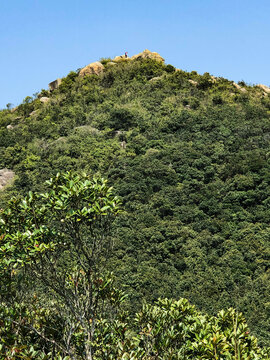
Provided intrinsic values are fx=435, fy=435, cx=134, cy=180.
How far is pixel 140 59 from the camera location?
62.4 m

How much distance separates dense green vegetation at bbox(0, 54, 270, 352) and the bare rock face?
3.53 ft

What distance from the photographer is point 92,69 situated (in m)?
60.5

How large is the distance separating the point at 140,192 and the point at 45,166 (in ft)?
37.4

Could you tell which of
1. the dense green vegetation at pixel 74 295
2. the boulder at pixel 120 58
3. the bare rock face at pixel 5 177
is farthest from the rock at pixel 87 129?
the dense green vegetation at pixel 74 295

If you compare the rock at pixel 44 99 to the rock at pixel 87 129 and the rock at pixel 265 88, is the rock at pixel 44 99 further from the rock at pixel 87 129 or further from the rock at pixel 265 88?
the rock at pixel 265 88

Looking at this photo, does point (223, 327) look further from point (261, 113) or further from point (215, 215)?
point (261, 113)

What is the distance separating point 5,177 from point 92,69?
80.4 ft

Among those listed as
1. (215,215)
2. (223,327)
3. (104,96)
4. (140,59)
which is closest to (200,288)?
(215,215)

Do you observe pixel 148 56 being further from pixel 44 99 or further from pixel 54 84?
pixel 44 99

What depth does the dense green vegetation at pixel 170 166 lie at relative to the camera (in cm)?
2750

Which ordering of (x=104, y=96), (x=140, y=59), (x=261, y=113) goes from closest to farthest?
(x=261, y=113) → (x=104, y=96) → (x=140, y=59)

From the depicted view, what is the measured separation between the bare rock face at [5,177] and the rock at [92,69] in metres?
22.7

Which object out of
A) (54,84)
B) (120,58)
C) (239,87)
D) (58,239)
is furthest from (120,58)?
(58,239)

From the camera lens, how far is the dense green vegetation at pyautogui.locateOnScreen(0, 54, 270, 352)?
2750cm
